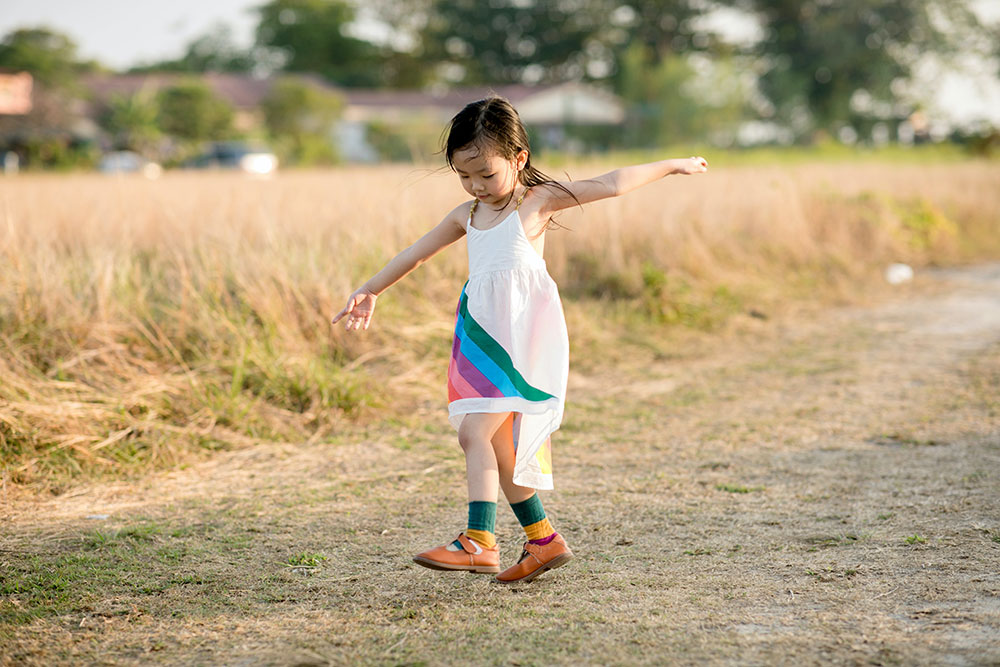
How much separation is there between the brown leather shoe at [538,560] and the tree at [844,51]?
3931 centimetres

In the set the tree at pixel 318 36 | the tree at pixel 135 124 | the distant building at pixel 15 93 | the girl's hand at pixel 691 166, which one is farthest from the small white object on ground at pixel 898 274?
the tree at pixel 318 36

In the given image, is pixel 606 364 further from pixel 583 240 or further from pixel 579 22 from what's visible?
pixel 579 22

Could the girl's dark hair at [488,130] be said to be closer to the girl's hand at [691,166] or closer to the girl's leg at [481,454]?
the girl's hand at [691,166]

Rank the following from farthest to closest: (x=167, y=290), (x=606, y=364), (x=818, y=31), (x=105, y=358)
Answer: (x=818, y=31) → (x=606, y=364) → (x=167, y=290) → (x=105, y=358)

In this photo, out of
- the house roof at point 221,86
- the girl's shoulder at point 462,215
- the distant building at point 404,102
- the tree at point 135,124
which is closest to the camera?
the girl's shoulder at point 462,215

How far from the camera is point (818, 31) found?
38969 mm

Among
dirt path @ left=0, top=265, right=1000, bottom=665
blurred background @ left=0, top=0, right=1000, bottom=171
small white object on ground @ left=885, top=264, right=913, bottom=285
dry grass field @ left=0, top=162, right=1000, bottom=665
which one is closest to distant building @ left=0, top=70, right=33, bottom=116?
blurred background @ left=0, top=0, right=1000, bottom=171

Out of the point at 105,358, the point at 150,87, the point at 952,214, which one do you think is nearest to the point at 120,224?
the point at 105,358

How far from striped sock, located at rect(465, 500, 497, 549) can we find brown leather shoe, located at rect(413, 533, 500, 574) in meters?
0.01

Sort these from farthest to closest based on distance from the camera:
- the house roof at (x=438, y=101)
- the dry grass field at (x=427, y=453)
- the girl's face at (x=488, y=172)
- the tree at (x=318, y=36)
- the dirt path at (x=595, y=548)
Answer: the tree at (x=318, y=36) < the house roof at (x=438, y=101) < the girl's face at (x=488, y=172) < the dry grass field at (x=427, y=453) < the dirt path at (x=595, y=548)

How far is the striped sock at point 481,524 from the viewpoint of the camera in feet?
8.93

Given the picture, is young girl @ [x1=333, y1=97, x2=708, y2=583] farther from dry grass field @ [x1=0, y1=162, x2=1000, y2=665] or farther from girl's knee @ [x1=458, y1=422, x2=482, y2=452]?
dry grass field @ [x1=0, y1=162, x2=1000, y2=665]

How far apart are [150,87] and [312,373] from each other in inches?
1546

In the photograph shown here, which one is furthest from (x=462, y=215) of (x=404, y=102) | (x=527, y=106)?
(x=404, y=102)
